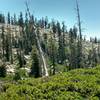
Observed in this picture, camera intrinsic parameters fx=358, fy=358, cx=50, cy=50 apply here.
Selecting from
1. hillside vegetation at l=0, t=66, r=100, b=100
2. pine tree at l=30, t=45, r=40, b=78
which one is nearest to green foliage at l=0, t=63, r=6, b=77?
pine tree at l=30, t=45, r=40, b=78

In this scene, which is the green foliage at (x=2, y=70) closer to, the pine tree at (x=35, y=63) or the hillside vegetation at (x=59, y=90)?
the pine tree at (x=35, y=63)

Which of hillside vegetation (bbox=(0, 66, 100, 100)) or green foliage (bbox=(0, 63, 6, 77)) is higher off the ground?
hillside vegetation (bbox=(0, 66, 100, 100))

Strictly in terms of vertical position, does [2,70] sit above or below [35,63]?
below

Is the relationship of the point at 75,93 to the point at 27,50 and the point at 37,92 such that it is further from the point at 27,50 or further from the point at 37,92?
the point at 27,50

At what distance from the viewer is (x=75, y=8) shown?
5522 cm

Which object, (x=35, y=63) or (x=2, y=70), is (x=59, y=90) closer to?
(x=35, y=63)

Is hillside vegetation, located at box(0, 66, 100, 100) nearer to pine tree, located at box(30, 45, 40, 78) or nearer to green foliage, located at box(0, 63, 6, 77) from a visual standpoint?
pine tree, located at box(30, 45, 40, 78)

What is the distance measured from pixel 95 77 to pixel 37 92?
540 centimetres

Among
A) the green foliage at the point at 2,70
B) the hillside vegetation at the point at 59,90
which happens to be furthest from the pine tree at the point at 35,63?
the hillside vegetation at the point at 59,90

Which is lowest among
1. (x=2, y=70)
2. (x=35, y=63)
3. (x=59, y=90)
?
(x=2, y=70)

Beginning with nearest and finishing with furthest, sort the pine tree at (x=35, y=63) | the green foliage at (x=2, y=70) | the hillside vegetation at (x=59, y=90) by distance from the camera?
the hillside vegetation at (x=59, y=90), the pine tree at (x=35, y=63), the green foliage at (x=2, y=70)

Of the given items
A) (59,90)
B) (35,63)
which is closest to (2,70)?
(35,63)

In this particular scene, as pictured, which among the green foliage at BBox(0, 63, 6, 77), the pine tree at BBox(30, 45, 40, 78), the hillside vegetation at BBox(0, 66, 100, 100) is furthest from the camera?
the green foliage at BBox(0, 63, 6, 77)

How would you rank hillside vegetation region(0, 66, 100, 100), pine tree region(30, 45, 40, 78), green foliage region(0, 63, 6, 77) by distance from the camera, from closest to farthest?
hillside vegetation region(0, 66, 100, 100), pine tree region(30, 45, 40, 78), green foliage region(0, 63, 6, 77)
